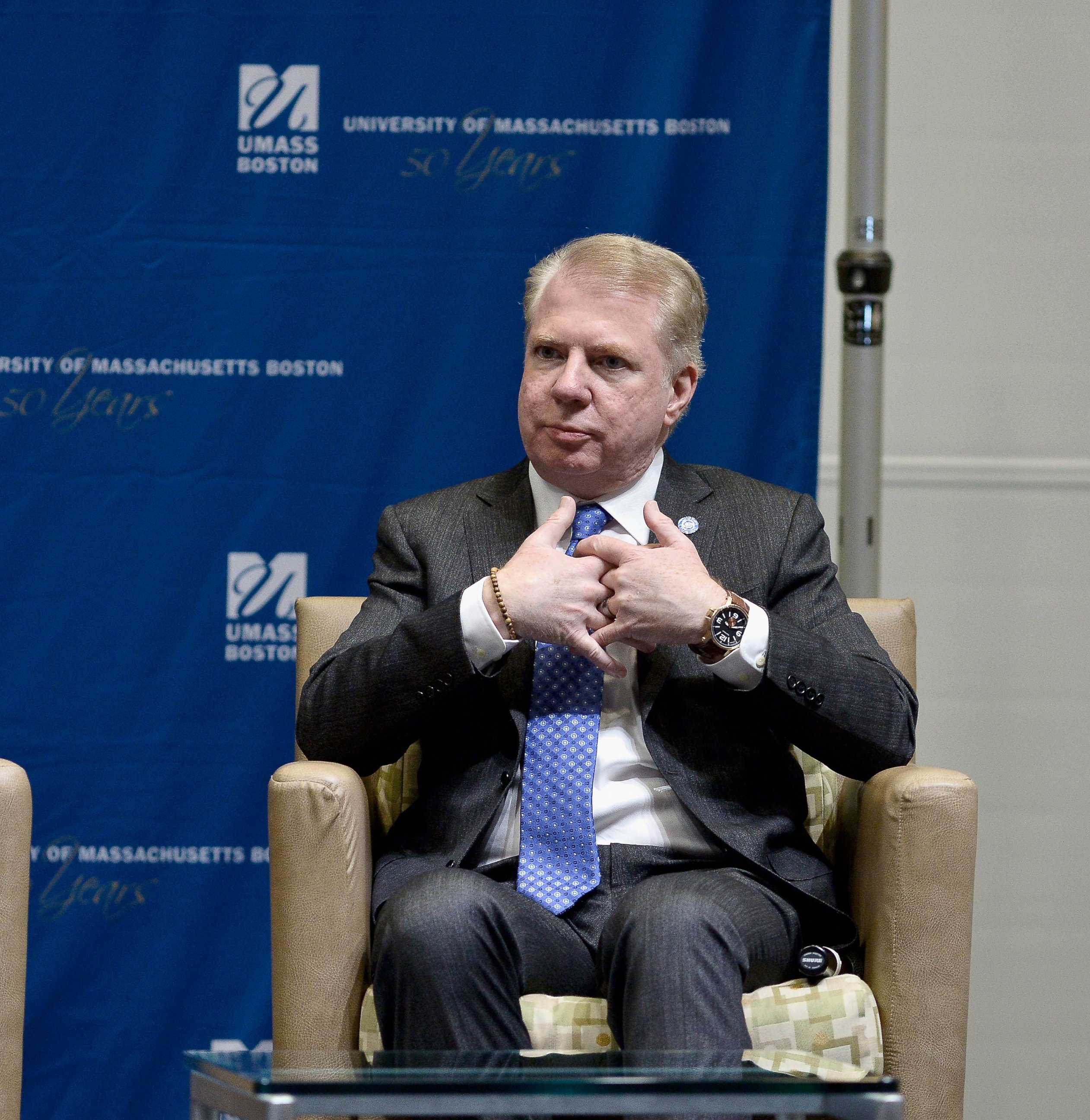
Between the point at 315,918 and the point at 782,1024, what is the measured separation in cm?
57

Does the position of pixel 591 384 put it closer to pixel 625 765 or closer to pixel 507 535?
pixel 507 535

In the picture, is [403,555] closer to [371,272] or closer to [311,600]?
[311,600]

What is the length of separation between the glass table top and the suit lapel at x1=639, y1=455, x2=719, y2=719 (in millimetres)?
608

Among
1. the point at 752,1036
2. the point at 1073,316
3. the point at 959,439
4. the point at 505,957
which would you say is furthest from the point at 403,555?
the point at 1073,316

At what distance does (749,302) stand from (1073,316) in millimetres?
746

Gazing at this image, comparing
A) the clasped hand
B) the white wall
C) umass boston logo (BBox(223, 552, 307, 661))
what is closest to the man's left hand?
the clasped hand

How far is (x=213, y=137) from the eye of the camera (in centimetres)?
285

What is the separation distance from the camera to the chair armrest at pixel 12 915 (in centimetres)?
175

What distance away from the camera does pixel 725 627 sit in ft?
5.89

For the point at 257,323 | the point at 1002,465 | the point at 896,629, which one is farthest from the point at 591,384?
the point at 1002,465

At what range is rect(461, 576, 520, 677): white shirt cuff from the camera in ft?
5.91

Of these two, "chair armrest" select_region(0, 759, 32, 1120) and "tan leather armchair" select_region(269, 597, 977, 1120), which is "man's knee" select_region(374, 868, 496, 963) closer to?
"tan leather armchair" select_region(269, 597, 977, 1120)

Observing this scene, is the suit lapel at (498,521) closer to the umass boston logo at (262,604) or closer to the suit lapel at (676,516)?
the suit lapel at (676,516)

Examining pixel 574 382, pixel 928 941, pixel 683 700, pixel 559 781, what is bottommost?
pixel 928 941
